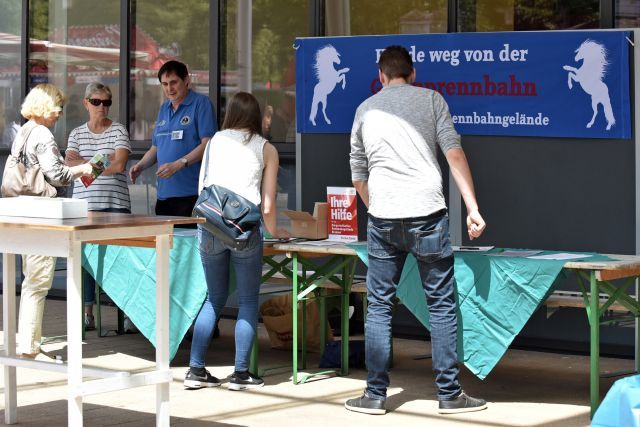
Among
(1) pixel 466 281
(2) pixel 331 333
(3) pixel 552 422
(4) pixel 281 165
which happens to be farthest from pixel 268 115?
(3) pixel 552 422

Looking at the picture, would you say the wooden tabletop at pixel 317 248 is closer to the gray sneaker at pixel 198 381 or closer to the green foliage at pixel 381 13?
the gray sneaker at pixel 198 381

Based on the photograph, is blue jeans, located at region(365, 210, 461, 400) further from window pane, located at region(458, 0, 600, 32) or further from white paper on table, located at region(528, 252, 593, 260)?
window pane, located at region(458, 0, 600, 32)

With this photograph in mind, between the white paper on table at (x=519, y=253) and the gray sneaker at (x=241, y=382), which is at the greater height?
the white paper on table at (x=519, y=253)

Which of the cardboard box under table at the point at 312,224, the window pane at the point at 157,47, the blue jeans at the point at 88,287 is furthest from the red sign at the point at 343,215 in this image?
the window pane at the point at 157,47

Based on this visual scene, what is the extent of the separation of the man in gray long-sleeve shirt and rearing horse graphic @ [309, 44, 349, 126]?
204 cm

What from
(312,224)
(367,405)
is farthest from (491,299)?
(312,224)

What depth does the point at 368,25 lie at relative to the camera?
27.9 feet

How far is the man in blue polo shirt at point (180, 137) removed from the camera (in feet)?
26.0

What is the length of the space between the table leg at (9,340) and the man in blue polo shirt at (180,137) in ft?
6.18

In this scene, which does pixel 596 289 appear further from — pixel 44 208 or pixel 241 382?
pixel 44 208

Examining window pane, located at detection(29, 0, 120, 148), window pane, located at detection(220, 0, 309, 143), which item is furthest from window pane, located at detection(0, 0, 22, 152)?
window pane, located at detection(220, 0, 309, 143)

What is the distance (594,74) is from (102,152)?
3.11 m

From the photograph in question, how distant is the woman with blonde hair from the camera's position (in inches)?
271

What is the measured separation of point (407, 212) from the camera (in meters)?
6.04
